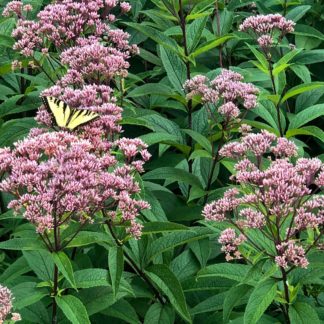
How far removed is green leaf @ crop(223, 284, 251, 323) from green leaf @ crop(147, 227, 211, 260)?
0.46m

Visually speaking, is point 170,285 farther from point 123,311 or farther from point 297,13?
point 297,13

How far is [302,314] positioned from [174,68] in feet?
8.94

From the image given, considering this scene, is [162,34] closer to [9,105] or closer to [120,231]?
[9,105]

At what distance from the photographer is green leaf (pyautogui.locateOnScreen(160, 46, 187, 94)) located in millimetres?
5543

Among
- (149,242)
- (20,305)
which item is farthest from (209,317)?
(20,305)

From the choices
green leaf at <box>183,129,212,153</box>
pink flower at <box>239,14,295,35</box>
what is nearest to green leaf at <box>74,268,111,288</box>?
green leaf at <box>183,129,212,153</box>

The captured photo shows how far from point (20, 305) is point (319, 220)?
1623 millimetres

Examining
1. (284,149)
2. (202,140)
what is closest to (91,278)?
(284,149)

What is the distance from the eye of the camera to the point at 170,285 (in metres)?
3.85

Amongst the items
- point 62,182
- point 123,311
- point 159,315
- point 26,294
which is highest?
point 62,182

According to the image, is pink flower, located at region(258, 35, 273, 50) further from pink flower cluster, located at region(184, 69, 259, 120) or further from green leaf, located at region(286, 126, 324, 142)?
green leaf, located at region(286, 126, 324, 142)

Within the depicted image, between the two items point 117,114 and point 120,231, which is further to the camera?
point 117,114

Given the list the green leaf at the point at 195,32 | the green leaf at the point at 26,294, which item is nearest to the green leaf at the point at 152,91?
the green leaf at the point at 195,32

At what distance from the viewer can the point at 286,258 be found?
336 cm
